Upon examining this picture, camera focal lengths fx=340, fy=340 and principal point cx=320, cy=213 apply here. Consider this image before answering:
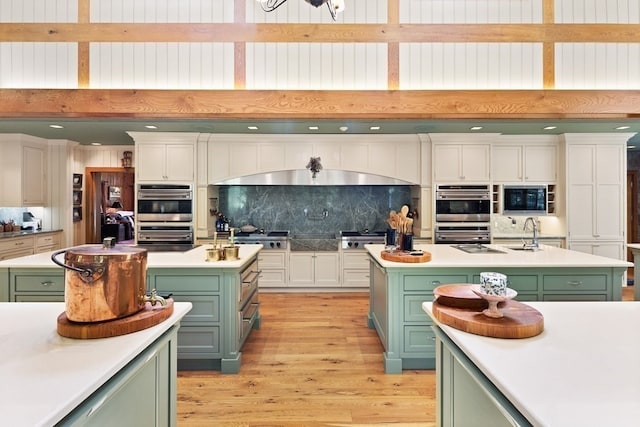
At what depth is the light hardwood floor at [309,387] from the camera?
219cm

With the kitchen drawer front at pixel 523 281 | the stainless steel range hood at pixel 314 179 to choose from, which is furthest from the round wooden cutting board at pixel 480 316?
the stainless steel range hood at pixel 314 179

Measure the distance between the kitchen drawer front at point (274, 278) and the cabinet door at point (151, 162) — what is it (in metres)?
2.11

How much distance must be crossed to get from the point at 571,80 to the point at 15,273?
542 centimetres

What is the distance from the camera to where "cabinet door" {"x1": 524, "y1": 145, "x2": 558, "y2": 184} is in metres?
5.30

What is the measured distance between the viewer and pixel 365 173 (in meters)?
5.23

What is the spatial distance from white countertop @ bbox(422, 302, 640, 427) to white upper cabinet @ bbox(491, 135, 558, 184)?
4236mm

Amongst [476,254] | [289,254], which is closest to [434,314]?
[476,254]

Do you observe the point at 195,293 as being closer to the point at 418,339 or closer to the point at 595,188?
the point at 418,339

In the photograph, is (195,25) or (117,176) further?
(117,176)

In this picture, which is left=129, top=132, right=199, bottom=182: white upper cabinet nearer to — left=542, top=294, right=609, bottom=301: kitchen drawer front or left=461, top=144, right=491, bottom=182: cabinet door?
left=461, top=144, right=491, bottom=182: cabinet door

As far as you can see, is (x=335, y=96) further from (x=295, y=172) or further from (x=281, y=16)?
(x=295, y=172)

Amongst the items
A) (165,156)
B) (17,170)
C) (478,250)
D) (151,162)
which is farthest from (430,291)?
(17,170)

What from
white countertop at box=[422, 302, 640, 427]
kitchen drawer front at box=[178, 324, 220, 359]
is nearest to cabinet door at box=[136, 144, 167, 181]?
kitchen drawer front at box=[178, 324, 220, 359]

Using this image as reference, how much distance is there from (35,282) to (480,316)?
3251mm
